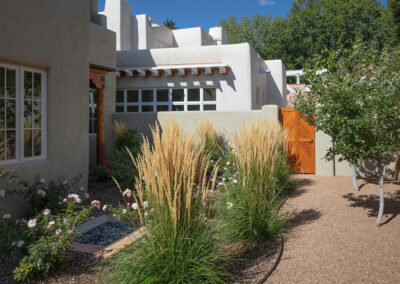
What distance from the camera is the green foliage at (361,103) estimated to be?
4617 millimetres

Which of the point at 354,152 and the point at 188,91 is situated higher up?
the point at 188,91

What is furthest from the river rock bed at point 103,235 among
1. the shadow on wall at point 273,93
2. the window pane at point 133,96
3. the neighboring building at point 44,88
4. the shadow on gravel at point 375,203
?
the shadow on wall at point 273,93

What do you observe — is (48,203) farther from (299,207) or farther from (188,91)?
(188,91)

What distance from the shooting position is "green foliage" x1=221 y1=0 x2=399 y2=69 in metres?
31.5

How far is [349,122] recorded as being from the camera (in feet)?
15.3

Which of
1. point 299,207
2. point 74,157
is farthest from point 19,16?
point 299,207

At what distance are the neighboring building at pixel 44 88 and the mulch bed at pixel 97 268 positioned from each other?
1.66m

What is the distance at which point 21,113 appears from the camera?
5105mm

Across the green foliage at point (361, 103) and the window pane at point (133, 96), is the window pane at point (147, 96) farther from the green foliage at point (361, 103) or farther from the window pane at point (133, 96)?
the green foliage at point (361, 103)

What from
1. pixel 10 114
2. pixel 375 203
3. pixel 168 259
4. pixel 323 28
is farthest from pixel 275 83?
pixel 323 28

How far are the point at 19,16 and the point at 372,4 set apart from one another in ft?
112

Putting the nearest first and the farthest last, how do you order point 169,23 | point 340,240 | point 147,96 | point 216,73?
1. point 340,240
2. point 216,73
3. point 147,96
4. point 169,23

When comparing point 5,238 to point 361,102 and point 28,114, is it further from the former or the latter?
point 361,102

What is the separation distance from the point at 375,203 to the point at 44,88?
19.0 feet
